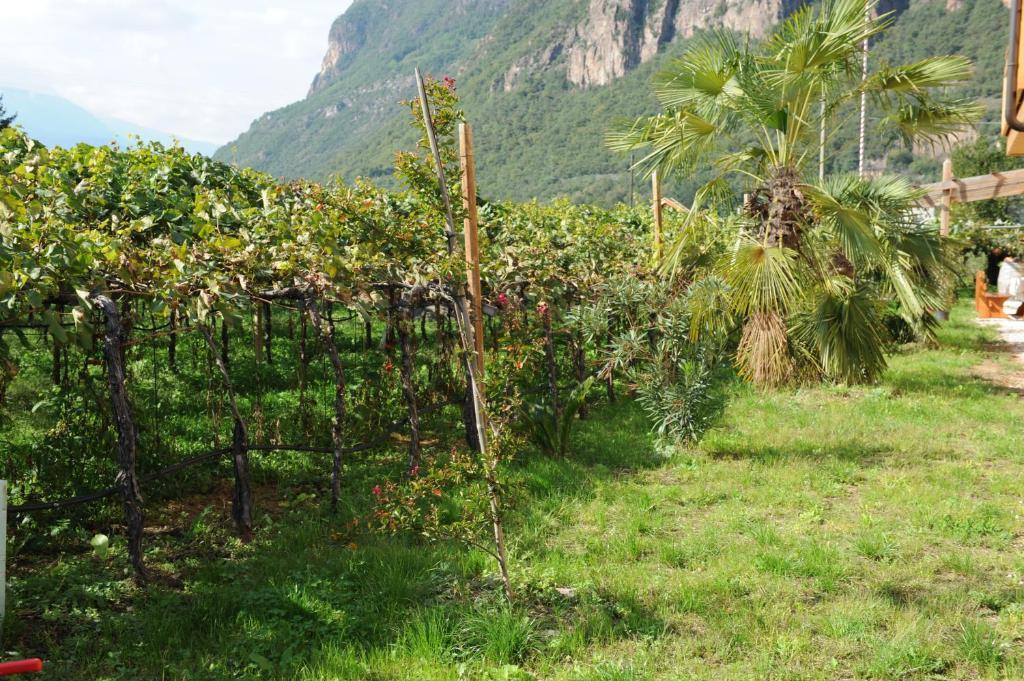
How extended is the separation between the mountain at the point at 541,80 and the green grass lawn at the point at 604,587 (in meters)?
26.3

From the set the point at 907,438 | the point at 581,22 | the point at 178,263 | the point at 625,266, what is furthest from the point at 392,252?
the point at 581,22

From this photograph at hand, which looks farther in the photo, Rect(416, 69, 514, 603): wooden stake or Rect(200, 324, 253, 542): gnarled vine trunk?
Rect(200, 324, 253, 542): gnarled vine trunk

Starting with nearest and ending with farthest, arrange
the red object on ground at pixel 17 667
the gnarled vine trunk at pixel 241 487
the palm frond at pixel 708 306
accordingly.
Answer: the red object on ground at pixel 17 667, the gnarled vine trunk at pixel 241 487, the palm frond at pixel 708 306

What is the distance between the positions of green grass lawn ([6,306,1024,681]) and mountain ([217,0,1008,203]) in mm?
26259

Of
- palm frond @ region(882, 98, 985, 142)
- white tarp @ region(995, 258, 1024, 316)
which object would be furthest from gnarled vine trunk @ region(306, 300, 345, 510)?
white tarp @ region(995, 258, 1024, 316)

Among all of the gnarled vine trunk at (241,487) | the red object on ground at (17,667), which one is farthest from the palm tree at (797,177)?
the red object on ground at (17,667)

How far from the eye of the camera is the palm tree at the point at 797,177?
26.2ft

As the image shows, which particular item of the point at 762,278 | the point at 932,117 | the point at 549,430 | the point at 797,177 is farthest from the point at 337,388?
the point at 932,117

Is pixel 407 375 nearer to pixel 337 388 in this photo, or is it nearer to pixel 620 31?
pixel 337 388

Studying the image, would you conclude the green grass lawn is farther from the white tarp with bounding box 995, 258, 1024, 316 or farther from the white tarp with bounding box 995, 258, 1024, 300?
the white tarp with bounding box 995, 258, 1024, 300

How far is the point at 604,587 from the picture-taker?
414cm

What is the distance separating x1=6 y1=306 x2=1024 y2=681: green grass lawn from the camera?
342cm

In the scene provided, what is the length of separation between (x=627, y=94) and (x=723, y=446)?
3033 inches

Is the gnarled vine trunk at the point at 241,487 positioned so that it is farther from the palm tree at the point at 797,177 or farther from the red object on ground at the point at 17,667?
the palm tree at the point at 797,177
